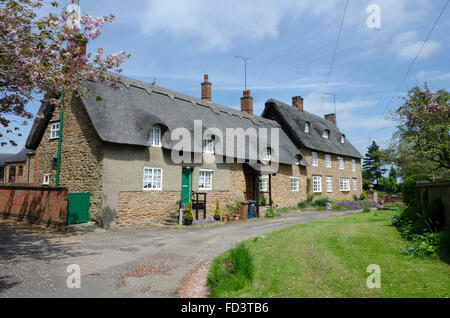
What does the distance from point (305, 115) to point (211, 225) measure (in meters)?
20.5

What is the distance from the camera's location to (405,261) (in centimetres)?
592

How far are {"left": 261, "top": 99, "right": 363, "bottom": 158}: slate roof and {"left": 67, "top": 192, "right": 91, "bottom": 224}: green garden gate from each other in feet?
62.7

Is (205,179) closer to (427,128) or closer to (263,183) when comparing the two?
(263,183)

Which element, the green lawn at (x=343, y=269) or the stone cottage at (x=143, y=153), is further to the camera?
the stone cottage at (x=143, y=153)

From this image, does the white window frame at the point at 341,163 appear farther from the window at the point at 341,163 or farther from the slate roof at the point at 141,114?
the slate roof at the point at 141,114

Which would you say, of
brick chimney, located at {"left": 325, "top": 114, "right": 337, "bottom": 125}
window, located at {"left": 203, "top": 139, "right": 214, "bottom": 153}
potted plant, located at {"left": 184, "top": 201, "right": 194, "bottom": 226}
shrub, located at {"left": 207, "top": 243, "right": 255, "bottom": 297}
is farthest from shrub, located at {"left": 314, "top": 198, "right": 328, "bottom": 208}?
shrub, located at {"left": 207, "top": 243, "right": 255, "bottom": 297}

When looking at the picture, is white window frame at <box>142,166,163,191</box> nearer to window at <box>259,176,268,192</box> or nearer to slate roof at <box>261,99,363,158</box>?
window at <box>259,176,268,192</box>

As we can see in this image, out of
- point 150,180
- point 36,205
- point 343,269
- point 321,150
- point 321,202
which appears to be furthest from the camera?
point 321,150

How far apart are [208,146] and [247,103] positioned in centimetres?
1071

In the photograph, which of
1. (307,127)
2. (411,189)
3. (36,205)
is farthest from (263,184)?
(36,205)

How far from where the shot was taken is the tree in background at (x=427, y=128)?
30.7 feet

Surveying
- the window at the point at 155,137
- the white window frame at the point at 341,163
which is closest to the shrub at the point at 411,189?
the window at the point at 155,137

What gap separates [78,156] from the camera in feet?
51.2

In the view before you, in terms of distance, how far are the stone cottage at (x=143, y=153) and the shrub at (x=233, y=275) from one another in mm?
7909
